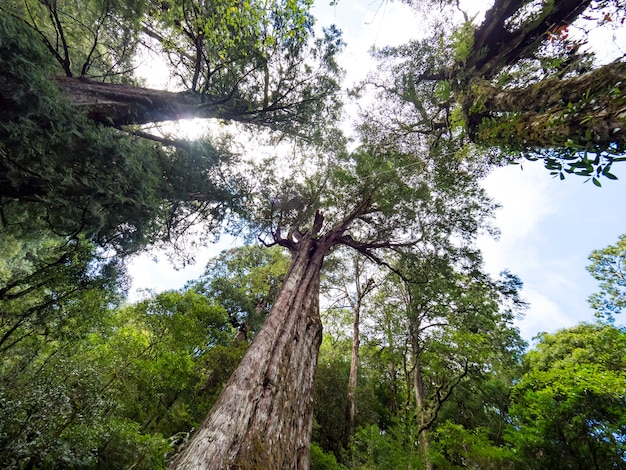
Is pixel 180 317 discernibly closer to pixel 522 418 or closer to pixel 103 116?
pixel 103 116

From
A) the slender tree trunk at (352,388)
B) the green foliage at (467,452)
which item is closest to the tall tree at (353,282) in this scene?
the slender tree trunk at (352,388)

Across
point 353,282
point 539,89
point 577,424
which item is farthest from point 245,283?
point 539,89

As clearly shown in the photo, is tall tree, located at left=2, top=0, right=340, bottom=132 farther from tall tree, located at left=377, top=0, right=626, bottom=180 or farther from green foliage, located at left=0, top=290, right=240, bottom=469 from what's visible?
green foliage, located at left=0, top=290, right=240, bottom=469

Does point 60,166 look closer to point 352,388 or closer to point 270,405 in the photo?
point 270,405

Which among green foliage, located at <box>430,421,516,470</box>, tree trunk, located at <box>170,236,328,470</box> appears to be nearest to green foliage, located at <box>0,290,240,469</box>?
tree trunk, located at <box>170,236,328,470</box>

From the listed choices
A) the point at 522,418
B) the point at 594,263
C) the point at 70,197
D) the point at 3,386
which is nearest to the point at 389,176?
the point at 522,418

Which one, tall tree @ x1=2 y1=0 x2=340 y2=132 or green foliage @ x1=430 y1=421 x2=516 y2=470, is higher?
tall tree @ x1=2 y1=0 x2=340 y2=132

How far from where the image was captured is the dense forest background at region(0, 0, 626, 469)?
100 inches

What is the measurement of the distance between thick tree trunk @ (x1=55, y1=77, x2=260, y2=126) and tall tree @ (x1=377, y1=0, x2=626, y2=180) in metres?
4.00

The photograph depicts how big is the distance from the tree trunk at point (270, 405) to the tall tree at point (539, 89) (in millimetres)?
2831

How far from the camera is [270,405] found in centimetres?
235

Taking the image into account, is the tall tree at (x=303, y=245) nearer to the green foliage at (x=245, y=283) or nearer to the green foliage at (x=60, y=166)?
the green foliage at (x=60, y=166)

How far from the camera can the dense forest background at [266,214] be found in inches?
100

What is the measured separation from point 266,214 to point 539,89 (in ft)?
19.7
